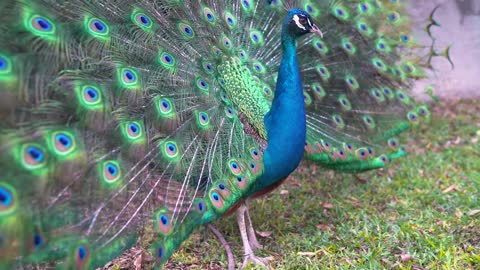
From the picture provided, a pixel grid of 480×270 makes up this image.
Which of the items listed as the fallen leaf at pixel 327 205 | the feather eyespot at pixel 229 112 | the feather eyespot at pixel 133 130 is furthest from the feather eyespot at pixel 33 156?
the fallen leaf at pixel 327 205

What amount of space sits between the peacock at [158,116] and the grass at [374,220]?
0.30 m

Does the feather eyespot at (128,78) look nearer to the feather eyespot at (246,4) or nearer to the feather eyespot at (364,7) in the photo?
the feather eyespot at (246,4)

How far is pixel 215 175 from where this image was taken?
2670mm

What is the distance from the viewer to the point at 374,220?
3551 millimetres

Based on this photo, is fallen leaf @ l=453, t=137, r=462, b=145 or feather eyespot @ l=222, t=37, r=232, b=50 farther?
fallen leaf @ l=453, t=137, r=462, b=145

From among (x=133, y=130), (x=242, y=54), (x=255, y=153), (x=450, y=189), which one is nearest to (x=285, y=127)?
(x=255, y=153)

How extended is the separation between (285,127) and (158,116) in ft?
Answer: 2.54

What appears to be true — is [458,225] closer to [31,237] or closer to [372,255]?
[372,255]

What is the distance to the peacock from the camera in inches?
80.4

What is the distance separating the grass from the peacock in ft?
0.97

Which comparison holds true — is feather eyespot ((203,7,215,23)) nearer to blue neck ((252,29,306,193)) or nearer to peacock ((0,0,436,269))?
peacock ((0,0,436,269))

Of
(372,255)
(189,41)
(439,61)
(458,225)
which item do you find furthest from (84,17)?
(439,61)

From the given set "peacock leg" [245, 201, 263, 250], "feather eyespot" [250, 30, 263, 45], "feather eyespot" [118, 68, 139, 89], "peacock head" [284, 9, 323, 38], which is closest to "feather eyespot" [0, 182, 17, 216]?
"feather eyespot" [118, 68, 139, 89]

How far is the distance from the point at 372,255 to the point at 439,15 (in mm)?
4189
